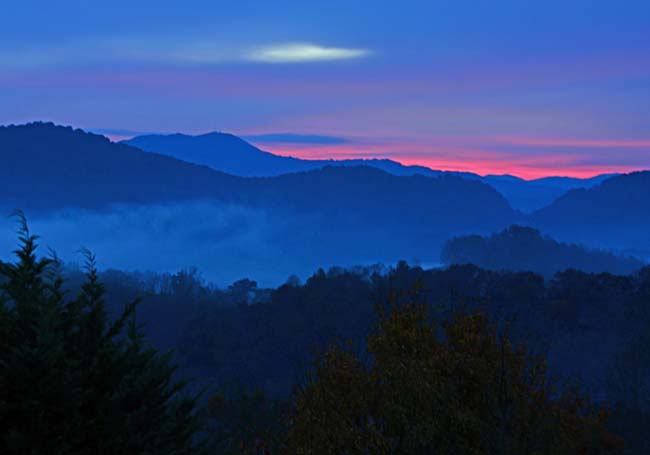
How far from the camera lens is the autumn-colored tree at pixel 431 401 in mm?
21219

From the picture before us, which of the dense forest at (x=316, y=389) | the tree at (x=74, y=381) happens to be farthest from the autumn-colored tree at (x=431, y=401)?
the tree at (x=74, y=381)

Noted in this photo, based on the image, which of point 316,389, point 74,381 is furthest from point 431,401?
point 74,381

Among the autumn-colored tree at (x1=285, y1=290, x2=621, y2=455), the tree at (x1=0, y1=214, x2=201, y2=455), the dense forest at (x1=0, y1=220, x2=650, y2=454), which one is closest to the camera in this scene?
the tree at (x1=0, y1=214, x2=201, y2=455)

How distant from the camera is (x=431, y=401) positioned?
71.1 ft

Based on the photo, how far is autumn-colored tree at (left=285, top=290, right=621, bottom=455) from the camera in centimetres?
2122

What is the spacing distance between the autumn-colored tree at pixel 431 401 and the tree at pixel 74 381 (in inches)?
247

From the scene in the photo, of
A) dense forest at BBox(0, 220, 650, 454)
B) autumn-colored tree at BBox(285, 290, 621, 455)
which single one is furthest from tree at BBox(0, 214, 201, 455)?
autumn-colored tree at BBox(285, 290, 621, 455)

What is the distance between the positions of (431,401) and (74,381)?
33.7 ft

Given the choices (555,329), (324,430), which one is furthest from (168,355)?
(555,329)

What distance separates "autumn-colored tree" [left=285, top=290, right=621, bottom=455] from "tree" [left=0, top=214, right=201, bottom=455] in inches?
247

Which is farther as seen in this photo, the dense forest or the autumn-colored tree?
the autumn-colored tree

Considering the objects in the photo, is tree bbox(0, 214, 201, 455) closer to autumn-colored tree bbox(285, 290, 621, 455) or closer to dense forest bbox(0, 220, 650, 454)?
dense forest bbox(0, 220, 650, 454)

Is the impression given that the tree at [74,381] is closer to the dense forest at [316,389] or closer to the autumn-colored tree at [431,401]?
the dense forest at [316,389]

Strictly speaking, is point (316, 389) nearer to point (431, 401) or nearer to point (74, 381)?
point (431, 401)
